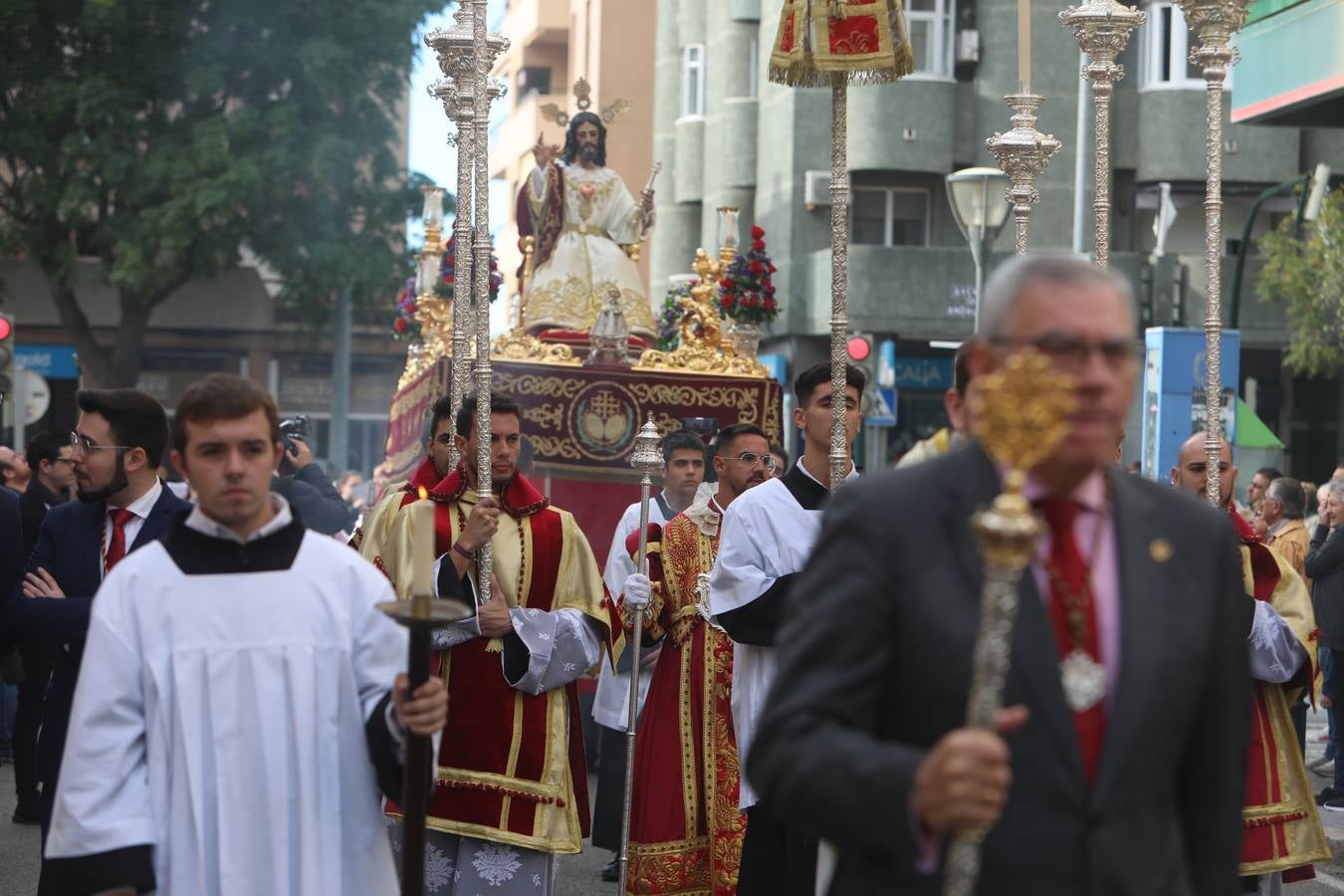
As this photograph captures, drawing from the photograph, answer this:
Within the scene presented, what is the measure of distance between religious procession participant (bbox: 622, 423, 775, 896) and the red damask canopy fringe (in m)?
1.60

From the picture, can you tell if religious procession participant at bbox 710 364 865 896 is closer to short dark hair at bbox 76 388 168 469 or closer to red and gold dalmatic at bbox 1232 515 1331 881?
red and gold dalmatic at bbox 1232 515 1331 881

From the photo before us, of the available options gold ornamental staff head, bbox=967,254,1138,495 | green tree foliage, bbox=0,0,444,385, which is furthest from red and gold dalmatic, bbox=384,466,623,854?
green tree foliage, bbox=0,0,444,385

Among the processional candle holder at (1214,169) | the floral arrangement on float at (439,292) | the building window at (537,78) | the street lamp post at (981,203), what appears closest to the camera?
the processional candle holder at (1214,169)

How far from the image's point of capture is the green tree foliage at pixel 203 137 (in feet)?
91.0

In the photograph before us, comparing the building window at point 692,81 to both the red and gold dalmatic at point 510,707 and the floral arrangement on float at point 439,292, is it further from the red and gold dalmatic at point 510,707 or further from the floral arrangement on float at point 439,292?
the red and gold dalmatic at point 510,707

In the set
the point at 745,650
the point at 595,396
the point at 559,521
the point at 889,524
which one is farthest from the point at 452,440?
the point at 595,396

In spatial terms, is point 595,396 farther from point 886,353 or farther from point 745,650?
point 886,353

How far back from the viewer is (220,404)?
4176mm

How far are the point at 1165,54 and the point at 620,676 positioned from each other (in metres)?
22.4

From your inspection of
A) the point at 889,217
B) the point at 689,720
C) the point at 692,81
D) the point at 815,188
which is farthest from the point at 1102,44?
the point at 692,81

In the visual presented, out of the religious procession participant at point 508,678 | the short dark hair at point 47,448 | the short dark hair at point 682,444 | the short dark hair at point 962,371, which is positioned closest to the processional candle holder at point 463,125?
the religious procession participant at point 508,678

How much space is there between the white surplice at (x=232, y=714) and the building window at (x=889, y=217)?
26.2m

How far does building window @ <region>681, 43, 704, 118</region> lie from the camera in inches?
1387

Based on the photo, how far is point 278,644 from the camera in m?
4.18
